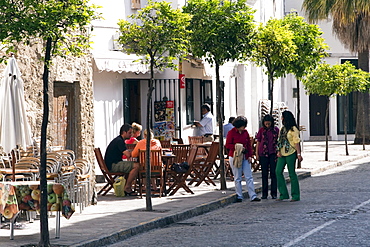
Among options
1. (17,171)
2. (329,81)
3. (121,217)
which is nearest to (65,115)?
(17,171)

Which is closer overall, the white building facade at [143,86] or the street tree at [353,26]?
the white building facade at [143,86]

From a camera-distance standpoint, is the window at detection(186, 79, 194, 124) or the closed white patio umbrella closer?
the closed white patio umbrella

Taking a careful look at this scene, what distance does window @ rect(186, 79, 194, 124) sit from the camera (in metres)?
24.1

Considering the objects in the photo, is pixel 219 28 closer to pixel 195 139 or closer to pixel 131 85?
pixel 195 139

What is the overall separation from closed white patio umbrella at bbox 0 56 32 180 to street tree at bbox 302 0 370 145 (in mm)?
23256

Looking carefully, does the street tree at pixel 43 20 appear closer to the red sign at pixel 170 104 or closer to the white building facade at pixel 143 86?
the white building facade at pixel 143 86

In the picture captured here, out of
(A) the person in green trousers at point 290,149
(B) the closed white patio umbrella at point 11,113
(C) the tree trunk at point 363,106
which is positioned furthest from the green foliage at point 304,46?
(C) the tree trunk at point 363,106

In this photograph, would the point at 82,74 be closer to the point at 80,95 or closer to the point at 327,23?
the point at 80,95

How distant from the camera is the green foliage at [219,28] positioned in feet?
53.7

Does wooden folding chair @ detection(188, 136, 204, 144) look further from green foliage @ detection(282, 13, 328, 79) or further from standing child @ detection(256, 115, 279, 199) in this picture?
standing child @ detection(256, 115, 279, 199)

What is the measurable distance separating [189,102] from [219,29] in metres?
8.13

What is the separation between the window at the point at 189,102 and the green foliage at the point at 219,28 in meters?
7.14

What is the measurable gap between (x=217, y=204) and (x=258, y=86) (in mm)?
17658

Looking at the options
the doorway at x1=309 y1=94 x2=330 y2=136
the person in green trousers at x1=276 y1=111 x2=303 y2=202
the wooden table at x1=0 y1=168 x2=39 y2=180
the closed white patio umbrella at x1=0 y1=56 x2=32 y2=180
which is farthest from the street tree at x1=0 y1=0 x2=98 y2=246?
the doorway at x1=309 y1=94 x2=330 y2=136
